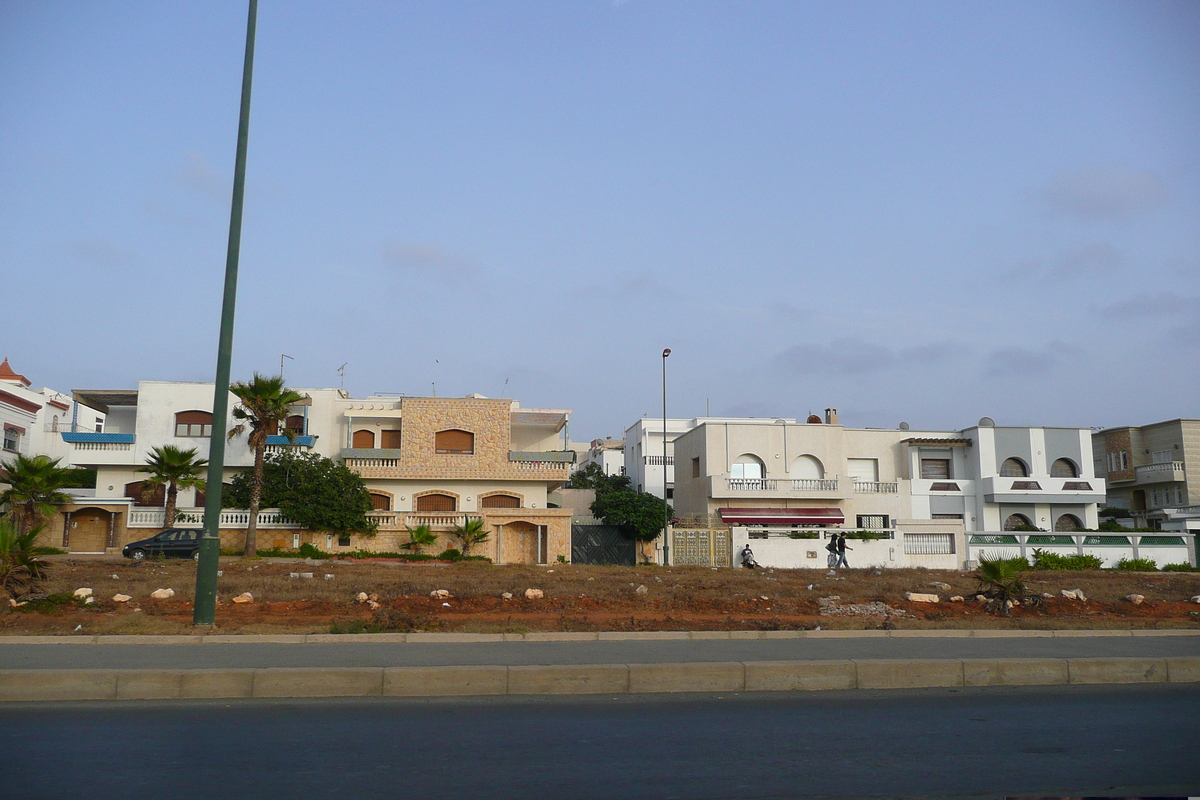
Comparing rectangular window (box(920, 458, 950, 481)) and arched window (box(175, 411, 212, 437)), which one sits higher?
arched window (box(175, 411, 212, 437))

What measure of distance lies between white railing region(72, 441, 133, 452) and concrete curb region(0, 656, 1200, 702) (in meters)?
36.5

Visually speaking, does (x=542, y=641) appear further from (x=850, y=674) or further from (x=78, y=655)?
(x=78, y=655)

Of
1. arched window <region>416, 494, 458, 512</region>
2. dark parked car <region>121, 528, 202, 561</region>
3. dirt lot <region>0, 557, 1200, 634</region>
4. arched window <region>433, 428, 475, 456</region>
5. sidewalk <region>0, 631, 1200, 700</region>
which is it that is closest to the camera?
sidewalk <region>0, 631, 1200, 700</region>

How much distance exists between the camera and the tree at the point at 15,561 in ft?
46.8

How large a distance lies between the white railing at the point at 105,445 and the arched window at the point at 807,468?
107 feet

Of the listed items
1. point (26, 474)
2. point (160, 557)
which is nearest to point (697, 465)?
point (160, 557)

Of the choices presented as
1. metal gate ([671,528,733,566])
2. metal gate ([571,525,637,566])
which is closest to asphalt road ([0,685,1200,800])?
metal gate ([671,528,733,566])

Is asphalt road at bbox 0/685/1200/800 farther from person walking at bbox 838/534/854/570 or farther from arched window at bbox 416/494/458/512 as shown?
arched window at bbox 416/494/458/512

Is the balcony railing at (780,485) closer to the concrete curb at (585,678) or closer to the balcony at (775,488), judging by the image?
the balcony at (775,488)

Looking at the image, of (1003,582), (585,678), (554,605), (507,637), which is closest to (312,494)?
(554,605)

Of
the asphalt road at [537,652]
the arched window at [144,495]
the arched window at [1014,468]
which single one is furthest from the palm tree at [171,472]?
the arched window at [1014,468]

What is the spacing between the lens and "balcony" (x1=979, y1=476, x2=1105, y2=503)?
161ft

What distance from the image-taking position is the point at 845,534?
121 ft

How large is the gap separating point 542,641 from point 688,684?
9.76 feet
